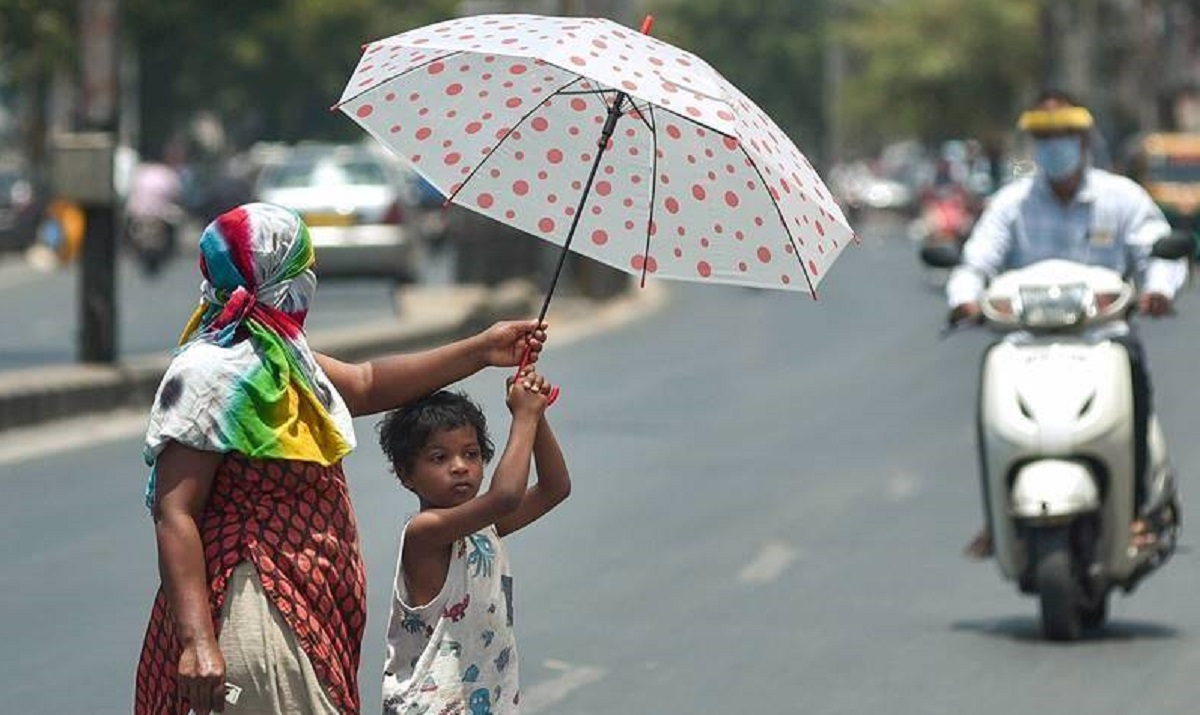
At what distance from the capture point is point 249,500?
5.16 m

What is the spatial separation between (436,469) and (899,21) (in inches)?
3630

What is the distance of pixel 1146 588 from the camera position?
1153 centimetres

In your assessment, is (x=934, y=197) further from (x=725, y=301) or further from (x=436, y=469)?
(x=436, y=469)

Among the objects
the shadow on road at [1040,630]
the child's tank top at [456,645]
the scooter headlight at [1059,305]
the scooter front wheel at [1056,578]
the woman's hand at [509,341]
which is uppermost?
the woman's hand at [509,341]

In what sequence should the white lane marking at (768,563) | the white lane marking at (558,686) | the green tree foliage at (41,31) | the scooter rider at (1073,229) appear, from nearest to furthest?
the white lane marking at (558,686) < the scooter rider at (1073,229) < the white lane marking at (768,563) < the green tree foliage at (41,31)

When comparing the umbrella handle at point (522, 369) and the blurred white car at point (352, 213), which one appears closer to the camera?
the umbrella handle at point (522, 369)

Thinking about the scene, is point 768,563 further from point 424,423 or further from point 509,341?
point 424,423

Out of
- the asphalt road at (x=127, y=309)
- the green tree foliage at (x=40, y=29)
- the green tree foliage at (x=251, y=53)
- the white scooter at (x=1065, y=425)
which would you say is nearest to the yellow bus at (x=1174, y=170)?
the asphalt road at (x=127, y=309)

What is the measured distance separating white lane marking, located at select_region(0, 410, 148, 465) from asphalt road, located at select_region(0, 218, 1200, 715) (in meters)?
0.18

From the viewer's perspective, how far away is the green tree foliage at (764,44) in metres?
141

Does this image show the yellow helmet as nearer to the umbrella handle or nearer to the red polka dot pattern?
the red polka dot pattern

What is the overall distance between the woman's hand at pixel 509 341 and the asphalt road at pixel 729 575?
10.2 feet

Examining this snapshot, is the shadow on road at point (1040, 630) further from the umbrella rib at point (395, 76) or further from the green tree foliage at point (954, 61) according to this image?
the green tree foliage at point (954, 61)

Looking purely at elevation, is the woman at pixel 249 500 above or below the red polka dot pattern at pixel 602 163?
below
